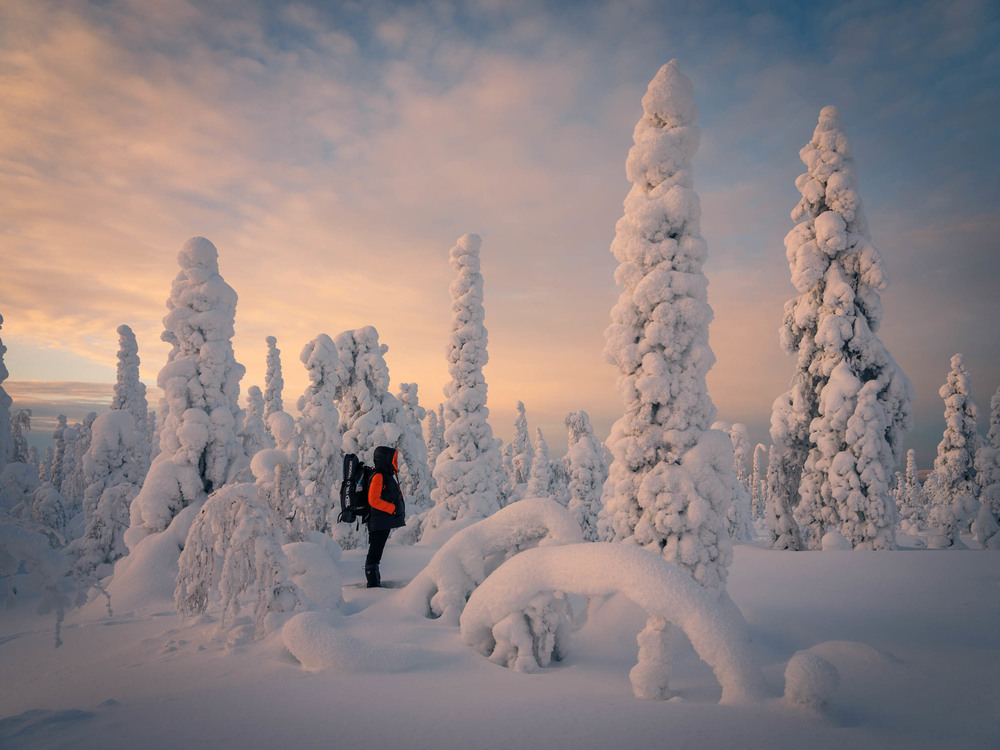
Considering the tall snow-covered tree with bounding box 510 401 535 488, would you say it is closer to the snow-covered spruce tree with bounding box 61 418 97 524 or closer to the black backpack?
the snow-covered spruce tree with bounding box 61 418 97 524

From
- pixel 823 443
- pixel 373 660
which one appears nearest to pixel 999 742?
pixel 373 660

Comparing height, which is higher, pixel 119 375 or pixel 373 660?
pixel 119 375

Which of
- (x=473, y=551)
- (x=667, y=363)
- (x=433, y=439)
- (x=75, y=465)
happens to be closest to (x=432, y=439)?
(x=433, y=439)

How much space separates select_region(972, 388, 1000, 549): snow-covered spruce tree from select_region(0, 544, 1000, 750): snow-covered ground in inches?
579

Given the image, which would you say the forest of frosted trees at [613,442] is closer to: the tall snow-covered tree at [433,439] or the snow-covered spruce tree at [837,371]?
the snow-covered spruce tree at [837,371]

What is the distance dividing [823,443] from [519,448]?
154 feet

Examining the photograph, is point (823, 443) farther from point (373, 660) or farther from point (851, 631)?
point (373, 660)

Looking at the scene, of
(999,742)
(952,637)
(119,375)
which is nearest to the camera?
(999,742)

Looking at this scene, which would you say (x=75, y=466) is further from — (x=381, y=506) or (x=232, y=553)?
(x=232, y=553)

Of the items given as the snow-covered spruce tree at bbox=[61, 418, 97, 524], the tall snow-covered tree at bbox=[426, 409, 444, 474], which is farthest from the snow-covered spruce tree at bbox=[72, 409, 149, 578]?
the tall snow-covered tree at bbox=[426, 409, 444, 474]

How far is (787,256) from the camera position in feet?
57.6

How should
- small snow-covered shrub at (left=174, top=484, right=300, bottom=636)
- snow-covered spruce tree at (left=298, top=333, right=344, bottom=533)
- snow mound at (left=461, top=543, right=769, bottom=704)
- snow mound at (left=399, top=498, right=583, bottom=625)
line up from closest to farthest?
1. snow mound at (left=461, top=543, right=769, bottom=704)
2. small snow-covered shrub at (left=174, top=484, right=300, bottom=636)
3. snow mound at (left=399, top=498, right=583, bottom=625)
4. snow-covered spruce tree at (left=298, top=333, right=344, bottom=533)

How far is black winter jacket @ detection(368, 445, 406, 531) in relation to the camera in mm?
8562

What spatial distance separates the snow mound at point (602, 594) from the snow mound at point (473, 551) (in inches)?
52.2
